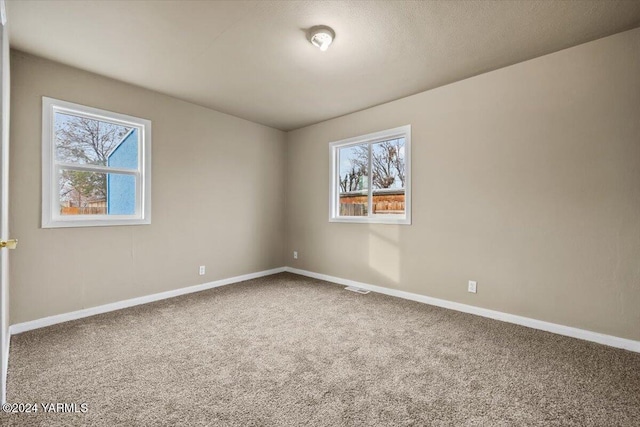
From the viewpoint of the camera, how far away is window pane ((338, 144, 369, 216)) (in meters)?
4.37

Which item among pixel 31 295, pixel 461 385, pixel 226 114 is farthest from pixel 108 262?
pixel 461 385

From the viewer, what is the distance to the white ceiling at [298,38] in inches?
84.7

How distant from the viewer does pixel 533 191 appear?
2.84 metres

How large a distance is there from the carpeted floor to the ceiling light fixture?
253 cm

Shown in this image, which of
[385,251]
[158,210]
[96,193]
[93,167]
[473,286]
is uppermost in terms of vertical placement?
[93,167]

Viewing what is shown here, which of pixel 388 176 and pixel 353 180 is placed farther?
pixel 353 180

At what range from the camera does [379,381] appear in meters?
1.95

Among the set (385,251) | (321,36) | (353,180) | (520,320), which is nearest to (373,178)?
(353,180)

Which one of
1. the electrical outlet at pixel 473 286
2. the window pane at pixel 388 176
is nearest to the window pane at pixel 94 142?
the window pane at pixel 388 176

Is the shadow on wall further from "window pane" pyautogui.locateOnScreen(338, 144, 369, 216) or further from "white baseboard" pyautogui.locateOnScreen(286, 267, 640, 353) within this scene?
"window pane" pyautogui.locateOnScreen(338, 144, 369, 216)

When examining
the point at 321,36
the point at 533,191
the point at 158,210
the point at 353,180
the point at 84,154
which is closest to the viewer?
the point at 321,36

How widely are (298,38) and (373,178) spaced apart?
2.23 metres

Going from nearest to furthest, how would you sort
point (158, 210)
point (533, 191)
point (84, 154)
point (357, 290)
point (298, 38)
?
point (298, 38)
point (533, 191)
point (84, 154)
point (158, 210)
point (357, 290)

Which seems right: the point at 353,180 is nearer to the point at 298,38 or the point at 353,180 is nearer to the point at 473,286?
the point at 473,286
